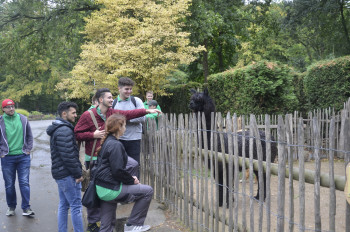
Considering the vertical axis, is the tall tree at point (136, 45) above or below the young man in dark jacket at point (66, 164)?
above

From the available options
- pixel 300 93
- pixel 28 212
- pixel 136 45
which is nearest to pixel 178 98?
pixel 136 45

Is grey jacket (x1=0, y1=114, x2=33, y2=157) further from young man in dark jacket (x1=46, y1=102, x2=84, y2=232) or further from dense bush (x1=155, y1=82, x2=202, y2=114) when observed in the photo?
dense bush (x1=155, y1=82, x2=202, y2=114)

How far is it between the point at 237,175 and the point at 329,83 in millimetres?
9129

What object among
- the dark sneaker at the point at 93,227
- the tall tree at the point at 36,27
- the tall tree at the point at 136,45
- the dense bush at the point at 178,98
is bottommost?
the dark sneaker at the point at 93,227

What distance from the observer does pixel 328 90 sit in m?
11.3

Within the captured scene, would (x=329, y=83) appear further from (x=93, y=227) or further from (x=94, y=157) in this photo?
(x=93, y=227)

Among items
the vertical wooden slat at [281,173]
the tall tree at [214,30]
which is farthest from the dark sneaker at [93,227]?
the tall tree at [214,30]

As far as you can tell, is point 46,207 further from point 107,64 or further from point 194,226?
point 107,64

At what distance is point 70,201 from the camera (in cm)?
416

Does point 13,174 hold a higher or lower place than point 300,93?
lower

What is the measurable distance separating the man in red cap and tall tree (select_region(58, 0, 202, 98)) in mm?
6846

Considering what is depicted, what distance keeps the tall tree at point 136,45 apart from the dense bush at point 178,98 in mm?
2712

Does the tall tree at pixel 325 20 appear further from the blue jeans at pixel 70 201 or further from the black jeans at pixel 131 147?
the blue jeans at pixel 70 201

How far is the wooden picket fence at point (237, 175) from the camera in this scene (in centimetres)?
264
